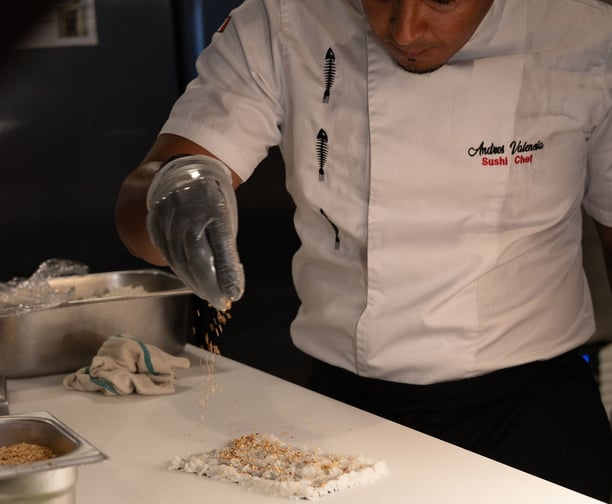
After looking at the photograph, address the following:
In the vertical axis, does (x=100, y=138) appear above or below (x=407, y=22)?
below

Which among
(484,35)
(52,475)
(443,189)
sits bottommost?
(52,475)

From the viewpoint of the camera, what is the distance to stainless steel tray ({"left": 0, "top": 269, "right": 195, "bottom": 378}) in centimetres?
190

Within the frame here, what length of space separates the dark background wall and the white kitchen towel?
125cm

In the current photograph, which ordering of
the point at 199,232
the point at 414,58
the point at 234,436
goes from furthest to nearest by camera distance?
the point at 414,58 → the point at 234,436 → the point at 199,232

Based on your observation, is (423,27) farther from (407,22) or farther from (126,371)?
(126,371)

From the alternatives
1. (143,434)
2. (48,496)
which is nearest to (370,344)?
(143,434)

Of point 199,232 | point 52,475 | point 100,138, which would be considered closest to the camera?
point 52,475

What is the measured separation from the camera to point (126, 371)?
1.79 meters

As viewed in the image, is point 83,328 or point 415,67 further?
point 83,328

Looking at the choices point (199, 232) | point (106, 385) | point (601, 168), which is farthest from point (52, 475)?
point (601, 168)

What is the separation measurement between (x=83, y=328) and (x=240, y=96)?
580 millimetres

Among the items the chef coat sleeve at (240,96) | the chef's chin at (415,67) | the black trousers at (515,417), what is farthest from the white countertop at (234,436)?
the chef's chin at (415,67)

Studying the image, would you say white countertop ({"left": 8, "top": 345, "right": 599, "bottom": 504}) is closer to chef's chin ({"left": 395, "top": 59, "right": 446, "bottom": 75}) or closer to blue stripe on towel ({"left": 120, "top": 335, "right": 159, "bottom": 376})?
blue stripe on towel ({"left": 120, "top": 335, "right": 159, "bottom": 376})

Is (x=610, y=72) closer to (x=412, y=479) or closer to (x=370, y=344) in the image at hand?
(x=370, y=344)
